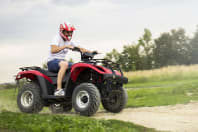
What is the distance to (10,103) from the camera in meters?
10.3

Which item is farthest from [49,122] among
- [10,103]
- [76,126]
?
[10,103]

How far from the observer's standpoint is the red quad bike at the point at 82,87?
22.0 feet

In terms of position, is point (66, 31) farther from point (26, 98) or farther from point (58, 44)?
point (26, 98)

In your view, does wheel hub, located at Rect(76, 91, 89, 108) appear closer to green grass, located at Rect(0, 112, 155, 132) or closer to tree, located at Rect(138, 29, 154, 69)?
green grass, located at Rect(0, 112, 155, 132)

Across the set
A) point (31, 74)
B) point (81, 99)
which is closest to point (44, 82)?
point (31, 74)

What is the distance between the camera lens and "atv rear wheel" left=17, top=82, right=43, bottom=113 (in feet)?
25.7

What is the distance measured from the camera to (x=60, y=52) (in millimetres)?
7539

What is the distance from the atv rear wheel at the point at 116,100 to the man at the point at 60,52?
122 centimetres

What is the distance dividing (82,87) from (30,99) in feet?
7.09

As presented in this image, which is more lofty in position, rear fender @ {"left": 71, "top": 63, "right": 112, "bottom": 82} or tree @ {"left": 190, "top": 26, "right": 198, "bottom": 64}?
tree @ {"left": 190, "top": 26, "right": 198, "bottom": 64}

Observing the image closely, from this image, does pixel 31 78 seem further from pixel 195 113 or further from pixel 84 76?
pixel 195 113

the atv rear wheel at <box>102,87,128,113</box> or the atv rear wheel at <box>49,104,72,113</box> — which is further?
the atv rear wheel at <box>49,104,72,113</box>

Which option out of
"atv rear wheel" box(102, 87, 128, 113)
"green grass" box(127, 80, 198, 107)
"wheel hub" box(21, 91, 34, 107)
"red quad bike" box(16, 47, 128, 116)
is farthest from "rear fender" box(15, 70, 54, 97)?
"green grass" box(127, 80, 198, 107)

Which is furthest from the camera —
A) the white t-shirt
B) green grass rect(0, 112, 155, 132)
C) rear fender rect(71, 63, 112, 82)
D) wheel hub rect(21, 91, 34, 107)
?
wheel hub rect(21, 91, 34, 107)
